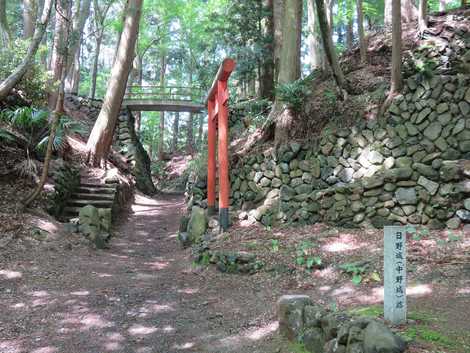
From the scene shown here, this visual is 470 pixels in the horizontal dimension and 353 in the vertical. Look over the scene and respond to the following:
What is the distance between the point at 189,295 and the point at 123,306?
3.24 ft

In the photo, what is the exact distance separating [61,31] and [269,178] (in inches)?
307

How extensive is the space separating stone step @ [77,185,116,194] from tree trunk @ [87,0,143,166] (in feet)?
5.15

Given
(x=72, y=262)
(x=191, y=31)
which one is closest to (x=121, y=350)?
(x=72, y=262)

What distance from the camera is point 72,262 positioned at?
649 centimetres

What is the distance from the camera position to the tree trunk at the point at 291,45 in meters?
9.25

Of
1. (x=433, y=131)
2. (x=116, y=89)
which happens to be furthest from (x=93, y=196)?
(x=433, y=131)

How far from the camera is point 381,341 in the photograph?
2688mm

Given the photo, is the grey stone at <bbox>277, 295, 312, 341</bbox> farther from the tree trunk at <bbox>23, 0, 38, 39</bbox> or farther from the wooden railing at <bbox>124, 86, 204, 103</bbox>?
the wooden railing at <bbox>124, 86, 204, 103</bbox>

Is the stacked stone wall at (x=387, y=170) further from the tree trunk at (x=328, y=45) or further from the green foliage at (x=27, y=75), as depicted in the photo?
the green foliage at (x=27, y=75)

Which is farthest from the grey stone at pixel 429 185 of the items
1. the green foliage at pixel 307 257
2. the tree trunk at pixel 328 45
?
the tree trunk at pixel 328 45

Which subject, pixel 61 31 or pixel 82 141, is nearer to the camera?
pixel 61 31

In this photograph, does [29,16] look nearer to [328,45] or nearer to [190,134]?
[328,45]

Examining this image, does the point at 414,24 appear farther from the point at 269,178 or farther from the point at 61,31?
the point at 61,31

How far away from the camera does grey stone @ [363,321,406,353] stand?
265cm
